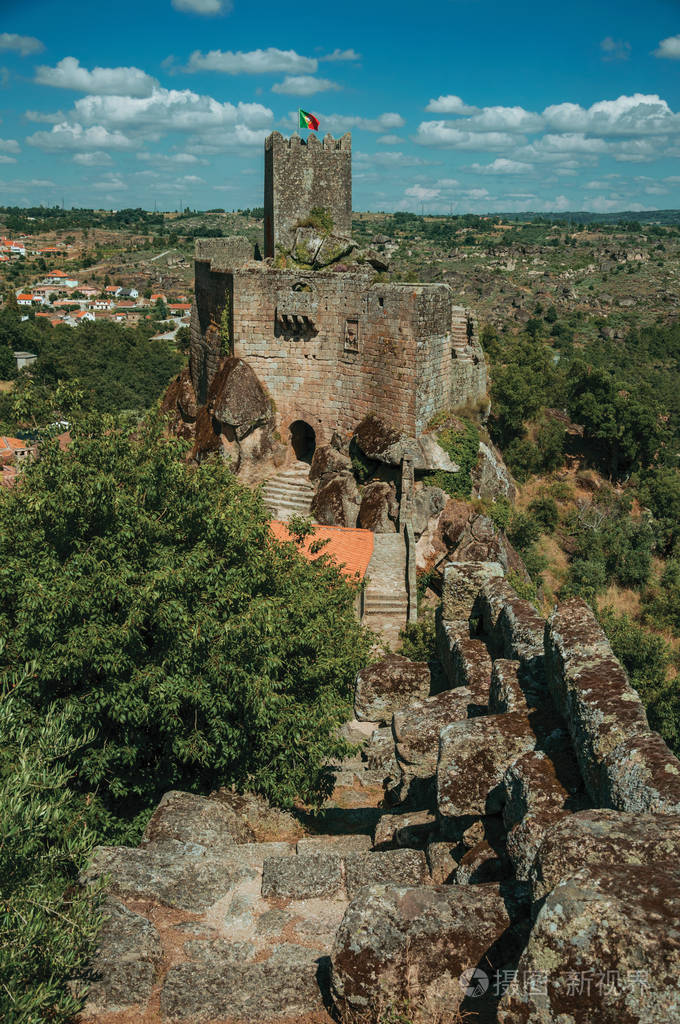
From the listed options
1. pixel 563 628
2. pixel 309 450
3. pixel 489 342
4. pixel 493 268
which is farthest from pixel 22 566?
pixel 493 268

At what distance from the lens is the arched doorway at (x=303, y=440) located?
2289cm

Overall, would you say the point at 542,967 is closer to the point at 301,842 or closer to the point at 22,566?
the point at 301,842

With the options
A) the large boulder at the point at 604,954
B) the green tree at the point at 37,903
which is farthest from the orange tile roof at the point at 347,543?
the large boulder at the point at 604,954

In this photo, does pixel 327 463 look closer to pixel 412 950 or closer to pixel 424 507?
pixel 424 507

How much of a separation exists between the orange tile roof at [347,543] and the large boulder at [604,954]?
572 inches

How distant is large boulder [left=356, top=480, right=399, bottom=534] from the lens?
19.8 metres

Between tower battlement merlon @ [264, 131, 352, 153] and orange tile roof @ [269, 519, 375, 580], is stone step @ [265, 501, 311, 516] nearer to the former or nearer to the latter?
orange tile roof @ [269, 519, 375, 580]

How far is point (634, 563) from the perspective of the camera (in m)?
29.0

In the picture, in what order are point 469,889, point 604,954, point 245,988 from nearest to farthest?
point 604,954 → point 469,889 → point 245,988

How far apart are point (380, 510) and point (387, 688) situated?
33.5 ft

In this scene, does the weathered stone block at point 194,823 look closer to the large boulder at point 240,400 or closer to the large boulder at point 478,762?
the large boulder at point 478,762

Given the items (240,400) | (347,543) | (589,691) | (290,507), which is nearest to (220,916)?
(589,691)

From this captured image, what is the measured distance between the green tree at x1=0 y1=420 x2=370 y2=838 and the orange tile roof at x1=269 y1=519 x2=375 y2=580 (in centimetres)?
841

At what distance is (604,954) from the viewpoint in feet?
9.00
